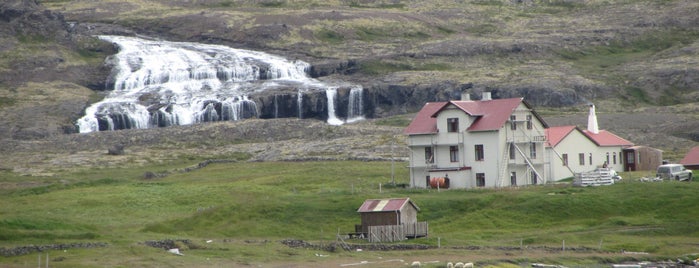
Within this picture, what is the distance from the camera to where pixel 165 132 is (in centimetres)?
17688

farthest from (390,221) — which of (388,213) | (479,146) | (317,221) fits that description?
(479,146)

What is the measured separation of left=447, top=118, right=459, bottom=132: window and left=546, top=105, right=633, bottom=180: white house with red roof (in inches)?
348

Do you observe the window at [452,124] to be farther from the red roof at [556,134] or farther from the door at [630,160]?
the door at [630,160]

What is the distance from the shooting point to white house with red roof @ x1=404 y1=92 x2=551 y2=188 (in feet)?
355

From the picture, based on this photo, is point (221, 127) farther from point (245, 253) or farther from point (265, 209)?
point (245, 253)

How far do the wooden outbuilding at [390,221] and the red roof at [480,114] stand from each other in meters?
23.2

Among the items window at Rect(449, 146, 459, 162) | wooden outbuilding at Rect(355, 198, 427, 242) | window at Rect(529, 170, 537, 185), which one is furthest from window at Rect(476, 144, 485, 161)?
wooden outbuilding at Rect(355, 198, 427, 242)

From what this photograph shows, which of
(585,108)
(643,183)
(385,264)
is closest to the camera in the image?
(385,264)

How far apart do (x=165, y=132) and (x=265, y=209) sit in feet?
283

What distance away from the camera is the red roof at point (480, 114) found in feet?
355

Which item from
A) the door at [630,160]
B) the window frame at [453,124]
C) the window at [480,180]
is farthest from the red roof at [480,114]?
the door at [630,160]

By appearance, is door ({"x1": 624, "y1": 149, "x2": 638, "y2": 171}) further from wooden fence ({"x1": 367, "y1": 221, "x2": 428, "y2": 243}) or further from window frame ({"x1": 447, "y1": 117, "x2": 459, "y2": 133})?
wooden fence ({"x1": 367, "y1": 221, "x2": 428, "y2": 243})

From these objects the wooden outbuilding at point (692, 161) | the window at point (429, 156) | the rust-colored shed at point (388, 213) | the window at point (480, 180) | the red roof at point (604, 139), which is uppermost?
the red roof at point (604, 139)

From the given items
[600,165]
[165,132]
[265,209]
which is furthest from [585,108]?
[265,209]
